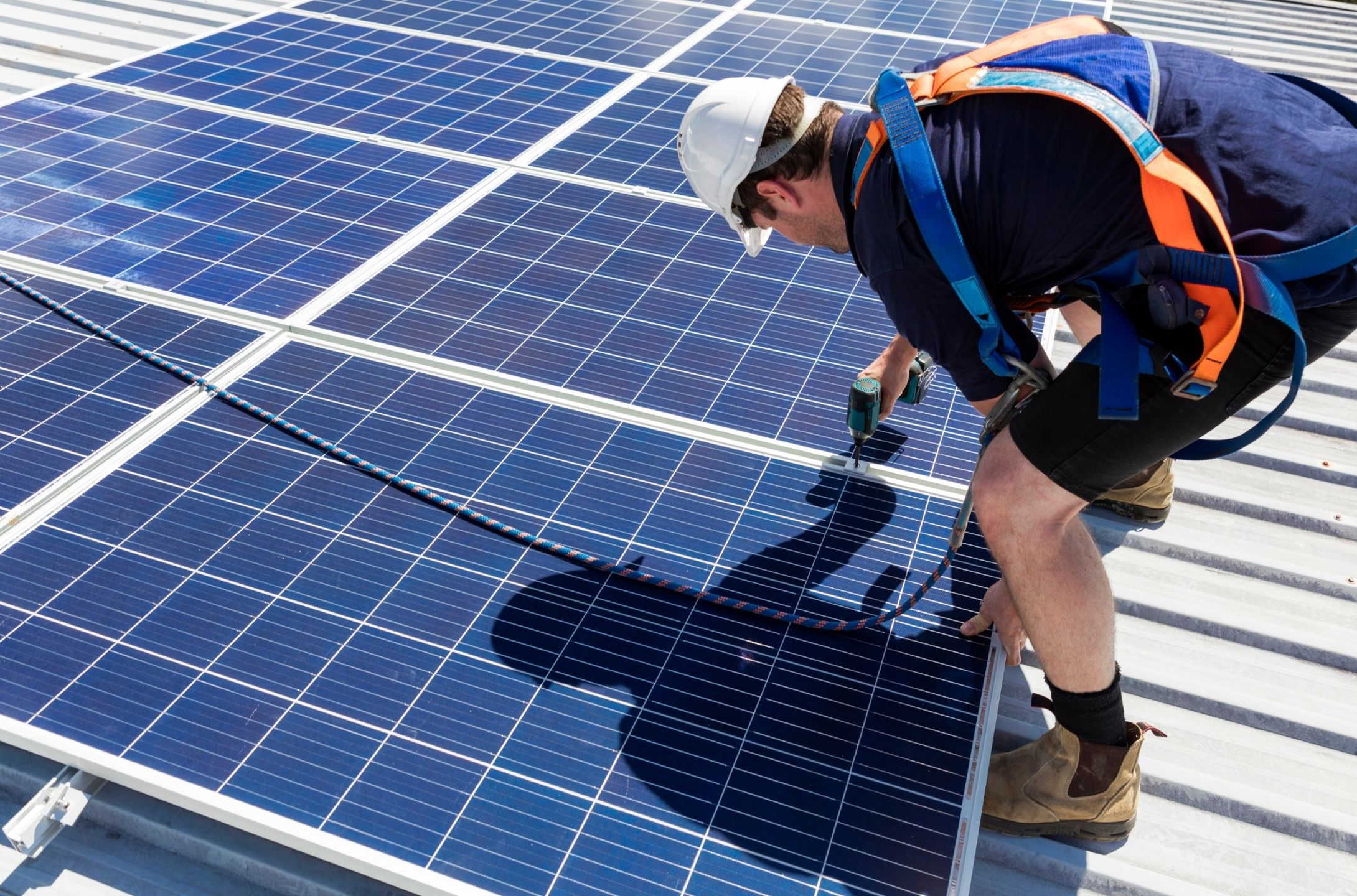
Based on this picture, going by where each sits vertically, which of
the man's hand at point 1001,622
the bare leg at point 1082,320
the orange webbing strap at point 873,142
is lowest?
the man's hand at point 1001,622

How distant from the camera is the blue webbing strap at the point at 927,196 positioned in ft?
9.95

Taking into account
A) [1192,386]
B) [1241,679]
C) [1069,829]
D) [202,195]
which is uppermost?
[1192,386]

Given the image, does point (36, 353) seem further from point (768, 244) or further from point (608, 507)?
point (768, 244)

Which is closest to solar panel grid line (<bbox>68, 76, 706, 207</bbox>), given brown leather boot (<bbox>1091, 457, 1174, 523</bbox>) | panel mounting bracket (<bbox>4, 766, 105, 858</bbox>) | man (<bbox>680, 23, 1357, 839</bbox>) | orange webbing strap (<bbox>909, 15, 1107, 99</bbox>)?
man (<bbox>680, 23, 1357, 839</bbox>)

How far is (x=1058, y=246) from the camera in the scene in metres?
3.07

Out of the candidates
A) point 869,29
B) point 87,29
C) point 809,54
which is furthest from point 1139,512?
point 87,29

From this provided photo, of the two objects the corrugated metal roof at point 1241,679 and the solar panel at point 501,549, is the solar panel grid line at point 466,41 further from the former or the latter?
the corrugated metal roof at point 1241,679

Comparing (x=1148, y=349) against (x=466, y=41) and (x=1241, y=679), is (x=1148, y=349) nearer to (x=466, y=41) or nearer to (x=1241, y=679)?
(x=1241, y=679)

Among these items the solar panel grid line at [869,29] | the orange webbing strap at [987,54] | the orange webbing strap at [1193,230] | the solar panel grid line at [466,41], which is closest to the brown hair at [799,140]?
the orange webbing strap at [987,54]

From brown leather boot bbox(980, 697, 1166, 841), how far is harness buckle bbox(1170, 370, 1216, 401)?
1.31 meters

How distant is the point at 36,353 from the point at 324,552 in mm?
2119

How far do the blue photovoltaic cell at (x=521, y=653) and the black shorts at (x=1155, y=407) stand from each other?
0.86 m

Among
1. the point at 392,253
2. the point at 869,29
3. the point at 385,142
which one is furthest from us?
the point at 869,29

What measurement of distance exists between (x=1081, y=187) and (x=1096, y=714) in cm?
173
